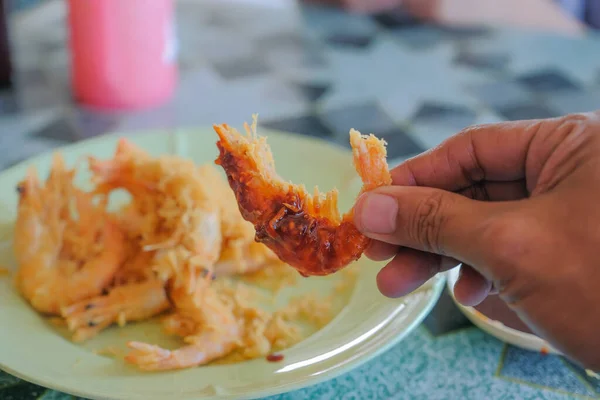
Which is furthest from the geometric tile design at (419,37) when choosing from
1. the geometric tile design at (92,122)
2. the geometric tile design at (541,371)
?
the geometric tile design at (541,371)

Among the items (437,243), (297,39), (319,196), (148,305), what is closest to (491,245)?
(437,243)

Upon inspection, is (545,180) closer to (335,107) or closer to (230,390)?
(230,390)

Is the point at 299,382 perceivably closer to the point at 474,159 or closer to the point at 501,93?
the point at 474,159

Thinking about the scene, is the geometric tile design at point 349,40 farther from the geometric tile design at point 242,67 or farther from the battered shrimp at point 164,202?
the battered shrimp at point 164,202

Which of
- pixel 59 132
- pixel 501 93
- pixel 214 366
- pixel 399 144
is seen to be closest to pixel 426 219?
pixel 214 366

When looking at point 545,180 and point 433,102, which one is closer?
point 545,180

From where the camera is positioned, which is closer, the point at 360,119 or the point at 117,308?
the point at 117,308

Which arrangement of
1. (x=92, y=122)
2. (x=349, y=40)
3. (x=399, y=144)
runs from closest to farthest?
(x=399, y=144), (x=92, y=122), (x=349, y=40)
